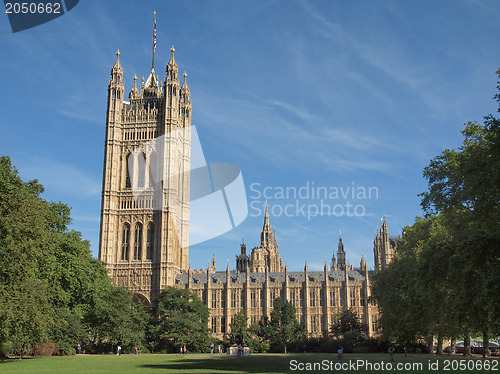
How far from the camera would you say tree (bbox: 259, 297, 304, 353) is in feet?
221

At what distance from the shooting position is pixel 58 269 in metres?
45.5

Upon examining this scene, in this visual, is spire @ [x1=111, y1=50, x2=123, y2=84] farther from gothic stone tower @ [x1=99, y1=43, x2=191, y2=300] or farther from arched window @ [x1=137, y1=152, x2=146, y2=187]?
arched window @ [x1=137, y1=152, x2=146, y2=187]

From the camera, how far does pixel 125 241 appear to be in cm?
9162

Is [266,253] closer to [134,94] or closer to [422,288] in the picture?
[134,94]

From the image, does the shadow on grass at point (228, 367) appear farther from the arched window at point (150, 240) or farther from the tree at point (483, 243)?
the arched window at point (150, 240)

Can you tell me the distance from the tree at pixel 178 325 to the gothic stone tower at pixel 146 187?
14190mm

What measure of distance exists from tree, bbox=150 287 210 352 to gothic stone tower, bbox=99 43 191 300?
1419cm

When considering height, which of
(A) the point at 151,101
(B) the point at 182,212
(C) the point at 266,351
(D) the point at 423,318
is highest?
(A) the point at 151,101

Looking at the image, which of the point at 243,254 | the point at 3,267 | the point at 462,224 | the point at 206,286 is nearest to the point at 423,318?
the point at 462,224

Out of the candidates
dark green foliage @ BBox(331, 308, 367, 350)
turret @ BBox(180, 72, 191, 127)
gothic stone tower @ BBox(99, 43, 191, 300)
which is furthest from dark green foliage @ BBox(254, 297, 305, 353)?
turret @ BBox(180, 72, 191, 127)

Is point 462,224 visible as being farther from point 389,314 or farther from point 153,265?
point 153,265

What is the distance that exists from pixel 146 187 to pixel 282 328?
3857 cm

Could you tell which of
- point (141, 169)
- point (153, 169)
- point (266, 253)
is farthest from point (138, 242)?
point (266, 253)

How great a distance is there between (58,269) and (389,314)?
93.6 ft
